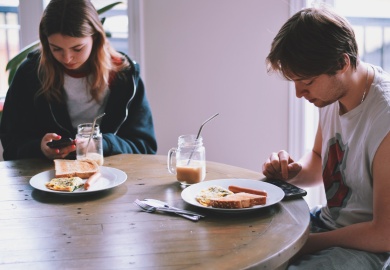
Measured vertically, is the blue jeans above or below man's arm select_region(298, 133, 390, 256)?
below

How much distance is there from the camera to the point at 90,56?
207 cm

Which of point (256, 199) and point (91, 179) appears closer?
point (256, 199)

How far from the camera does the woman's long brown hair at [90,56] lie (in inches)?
76.0

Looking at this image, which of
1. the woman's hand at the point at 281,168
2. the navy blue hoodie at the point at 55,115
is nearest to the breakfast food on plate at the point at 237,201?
the woman's hand at the point at 281,168

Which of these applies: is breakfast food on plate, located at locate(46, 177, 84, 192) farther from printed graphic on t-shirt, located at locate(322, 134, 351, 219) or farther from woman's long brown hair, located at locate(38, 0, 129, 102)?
printed graphic on t-shirt, located at locate(322, 134, 351, 219)

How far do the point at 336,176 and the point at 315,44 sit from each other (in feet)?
1.37

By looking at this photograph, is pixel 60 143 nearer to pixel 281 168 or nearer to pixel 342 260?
pixel 281 168

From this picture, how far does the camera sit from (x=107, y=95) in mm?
2100

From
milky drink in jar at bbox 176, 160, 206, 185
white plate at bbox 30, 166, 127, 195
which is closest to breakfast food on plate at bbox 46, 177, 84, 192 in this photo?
white plate at bbox 30, 166, 127, 195

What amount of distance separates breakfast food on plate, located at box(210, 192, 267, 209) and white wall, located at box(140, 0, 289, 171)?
1.70 metres

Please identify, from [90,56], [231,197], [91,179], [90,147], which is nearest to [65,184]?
[91,179]

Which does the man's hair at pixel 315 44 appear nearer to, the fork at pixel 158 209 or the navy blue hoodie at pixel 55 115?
the fork at pixel 158 209

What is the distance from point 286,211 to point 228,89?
1731 millimetres

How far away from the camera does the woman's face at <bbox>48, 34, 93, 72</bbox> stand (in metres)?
1.90
